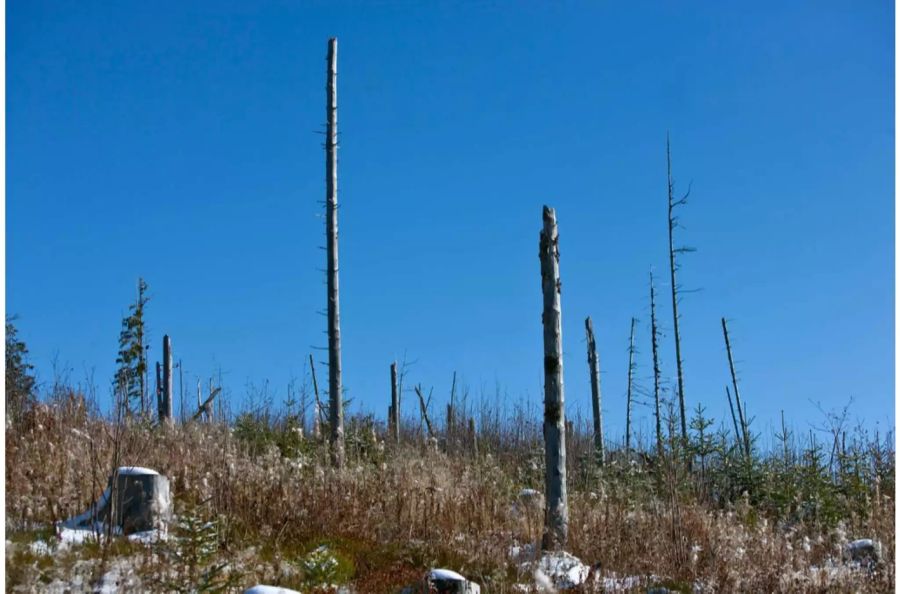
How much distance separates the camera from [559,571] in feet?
31.9

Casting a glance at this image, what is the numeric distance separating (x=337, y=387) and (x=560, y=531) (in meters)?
7.37

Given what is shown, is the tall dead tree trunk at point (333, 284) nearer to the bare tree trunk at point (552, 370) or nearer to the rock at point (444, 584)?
the bare tree trunk at point (552, 370)

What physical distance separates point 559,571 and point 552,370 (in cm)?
265

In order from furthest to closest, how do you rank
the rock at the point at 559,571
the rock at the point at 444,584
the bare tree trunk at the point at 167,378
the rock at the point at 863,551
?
the bare tree trunk at the point at 167,378 → the rock at the point at 863,551 → the rock at the point at 559,571 → the rock at the point at 444,584

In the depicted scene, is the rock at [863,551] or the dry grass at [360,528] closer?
the dry grass at [360,528]

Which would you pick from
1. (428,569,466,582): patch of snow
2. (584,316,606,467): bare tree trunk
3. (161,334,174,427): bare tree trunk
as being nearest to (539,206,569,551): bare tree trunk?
(428,569,466,582): patch of snow

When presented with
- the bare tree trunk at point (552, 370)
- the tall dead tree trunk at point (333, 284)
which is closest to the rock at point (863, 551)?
the bare tree trunk at point (552, 370)

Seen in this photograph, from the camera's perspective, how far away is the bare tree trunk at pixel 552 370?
11459mm

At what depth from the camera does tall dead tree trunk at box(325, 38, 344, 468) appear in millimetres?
17578

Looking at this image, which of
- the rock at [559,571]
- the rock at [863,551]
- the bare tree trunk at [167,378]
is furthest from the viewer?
the bare tree trunk at [167,378]

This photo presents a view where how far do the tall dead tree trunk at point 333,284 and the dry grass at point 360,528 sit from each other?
11.2 ft

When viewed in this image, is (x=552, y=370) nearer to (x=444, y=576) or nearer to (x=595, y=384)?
(x=444, y=576)

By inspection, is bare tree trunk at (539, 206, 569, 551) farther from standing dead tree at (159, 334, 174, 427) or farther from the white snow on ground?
standing dead tree at (159, 334, 174, 427)

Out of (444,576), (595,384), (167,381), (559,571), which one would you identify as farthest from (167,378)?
(444,576)
